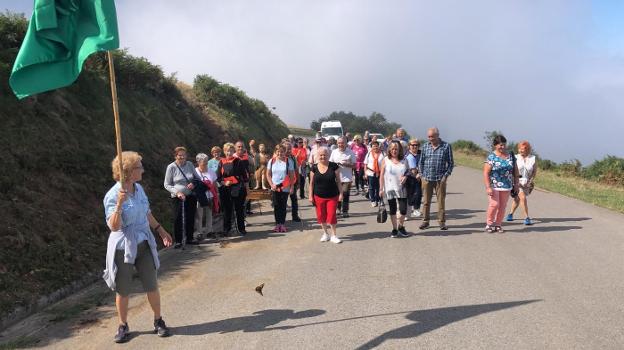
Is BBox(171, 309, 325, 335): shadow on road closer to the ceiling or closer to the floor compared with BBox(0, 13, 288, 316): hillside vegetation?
closer to the floor

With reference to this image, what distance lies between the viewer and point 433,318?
4957mm

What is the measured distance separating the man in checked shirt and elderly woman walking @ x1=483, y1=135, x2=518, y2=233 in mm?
739

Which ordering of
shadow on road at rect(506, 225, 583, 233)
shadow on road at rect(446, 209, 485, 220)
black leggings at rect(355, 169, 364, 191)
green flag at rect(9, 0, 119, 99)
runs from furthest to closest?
black leggings at rect(355, 169, 364, 191), shadow on road at rect(446, 209, 485, 220), shadow on road at rect(506, 225, 583, 233), green flag at rect(9, 0, 119, 99)

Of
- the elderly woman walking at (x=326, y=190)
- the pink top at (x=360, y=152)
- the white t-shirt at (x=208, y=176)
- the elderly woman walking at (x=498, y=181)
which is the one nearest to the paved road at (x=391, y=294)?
the elderly woman walking at (x=498, y=181)

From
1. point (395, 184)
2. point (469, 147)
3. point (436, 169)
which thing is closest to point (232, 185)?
point (395, 184)

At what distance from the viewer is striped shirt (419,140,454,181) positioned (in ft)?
31.1

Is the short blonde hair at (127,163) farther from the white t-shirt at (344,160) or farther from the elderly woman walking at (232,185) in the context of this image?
the white t-shirt at (344,160)

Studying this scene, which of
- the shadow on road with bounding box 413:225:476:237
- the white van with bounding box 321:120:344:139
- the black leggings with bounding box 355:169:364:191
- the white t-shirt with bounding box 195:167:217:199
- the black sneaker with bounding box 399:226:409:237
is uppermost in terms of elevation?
the white van with bounding box 321:120:344:139

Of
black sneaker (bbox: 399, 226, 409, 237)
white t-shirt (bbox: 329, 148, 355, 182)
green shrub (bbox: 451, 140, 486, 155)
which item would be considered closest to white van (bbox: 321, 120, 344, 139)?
green shrub (bbox: 451, 140, 486, 155)

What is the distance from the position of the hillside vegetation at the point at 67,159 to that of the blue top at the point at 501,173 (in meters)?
6.52

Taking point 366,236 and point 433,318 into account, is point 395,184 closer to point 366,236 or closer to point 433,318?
point 366,236

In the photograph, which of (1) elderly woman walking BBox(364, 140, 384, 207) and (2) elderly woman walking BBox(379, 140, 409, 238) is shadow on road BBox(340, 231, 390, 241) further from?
(1) elderly woman walking BBox(364, 140, 384, 207)

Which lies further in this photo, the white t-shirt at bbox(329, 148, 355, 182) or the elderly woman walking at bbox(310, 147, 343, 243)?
the white t-shirt at bbox(329, 148, 355, 182)

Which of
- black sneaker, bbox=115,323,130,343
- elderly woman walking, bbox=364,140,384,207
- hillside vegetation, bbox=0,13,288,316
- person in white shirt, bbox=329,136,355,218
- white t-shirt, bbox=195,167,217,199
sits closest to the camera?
black sneaker, bbox=115,323,130,343
